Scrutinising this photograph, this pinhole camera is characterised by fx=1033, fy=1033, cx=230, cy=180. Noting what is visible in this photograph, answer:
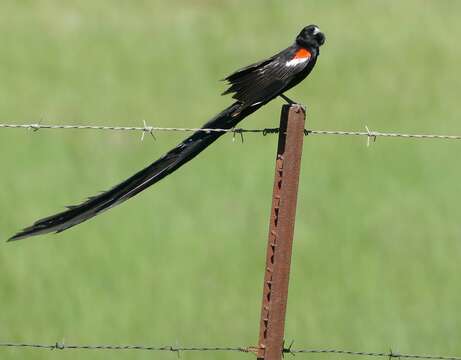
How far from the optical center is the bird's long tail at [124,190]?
4043 mm

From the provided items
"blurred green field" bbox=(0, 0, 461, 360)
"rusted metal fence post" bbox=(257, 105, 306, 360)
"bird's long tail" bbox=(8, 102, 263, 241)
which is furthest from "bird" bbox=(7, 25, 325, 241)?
"blurred green field" bbox=(0, 0, 461, 360)

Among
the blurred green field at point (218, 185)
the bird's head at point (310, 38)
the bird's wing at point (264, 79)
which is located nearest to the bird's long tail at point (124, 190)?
the bird's wing at point (264, 79)

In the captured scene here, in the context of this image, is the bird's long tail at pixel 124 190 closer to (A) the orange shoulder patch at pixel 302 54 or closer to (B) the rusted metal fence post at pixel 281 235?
(B) the rusted metal fence post at pixel 281 235

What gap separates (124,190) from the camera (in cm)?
419

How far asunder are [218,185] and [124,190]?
4.91 meters

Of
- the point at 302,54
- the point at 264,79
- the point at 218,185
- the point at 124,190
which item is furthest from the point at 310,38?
the point at 218,185

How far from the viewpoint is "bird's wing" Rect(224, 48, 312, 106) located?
4.78m

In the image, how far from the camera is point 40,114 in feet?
35.3

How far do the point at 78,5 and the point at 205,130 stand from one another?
10125 mm

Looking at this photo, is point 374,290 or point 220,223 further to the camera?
point 220,223

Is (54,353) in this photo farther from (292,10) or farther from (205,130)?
(292,10)

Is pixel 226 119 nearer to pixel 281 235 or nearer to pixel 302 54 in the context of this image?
pixel 302 54

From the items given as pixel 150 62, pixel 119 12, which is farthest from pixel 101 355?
pixel 119 12

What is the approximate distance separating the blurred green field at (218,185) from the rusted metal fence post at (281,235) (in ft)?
9.25
